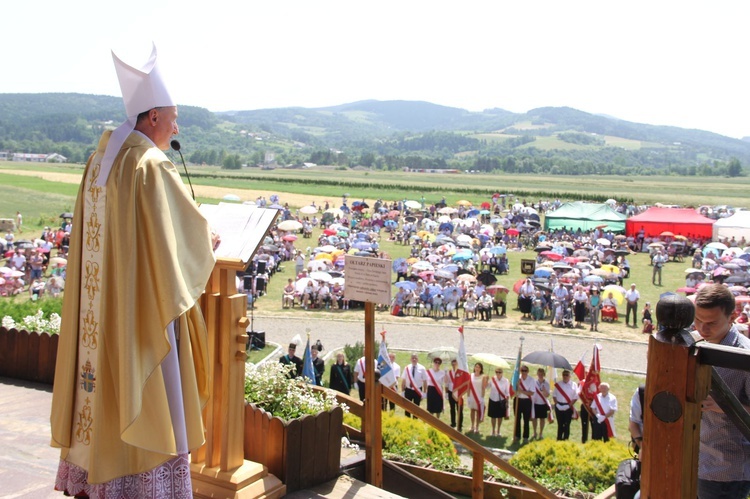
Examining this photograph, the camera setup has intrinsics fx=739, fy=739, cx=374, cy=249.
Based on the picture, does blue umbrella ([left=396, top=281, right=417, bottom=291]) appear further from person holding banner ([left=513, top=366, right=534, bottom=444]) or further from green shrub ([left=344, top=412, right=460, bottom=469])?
green shrub ([left=344, top=412, right=460, bottom=469])

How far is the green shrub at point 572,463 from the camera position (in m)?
7.02

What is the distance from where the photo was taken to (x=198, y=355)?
3227 millimetres

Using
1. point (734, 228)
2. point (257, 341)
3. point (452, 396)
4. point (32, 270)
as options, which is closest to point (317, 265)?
point (257, 341)

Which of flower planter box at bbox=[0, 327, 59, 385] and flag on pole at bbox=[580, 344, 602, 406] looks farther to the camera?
flag on pole at bbox=[580, 344, 602, 406]

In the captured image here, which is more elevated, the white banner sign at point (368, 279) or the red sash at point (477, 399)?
the white banner sign at point (368, 279)

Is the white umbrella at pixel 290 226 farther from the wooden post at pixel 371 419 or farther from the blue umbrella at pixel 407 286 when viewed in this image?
the wooden post at pixel 371 419

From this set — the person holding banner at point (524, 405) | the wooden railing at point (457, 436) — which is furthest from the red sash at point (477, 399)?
the wooden railing at point (457, 436)

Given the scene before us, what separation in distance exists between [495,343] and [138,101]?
49.2 feet

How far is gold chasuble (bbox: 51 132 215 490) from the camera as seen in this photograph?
2.92 meters

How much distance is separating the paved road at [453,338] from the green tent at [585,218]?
21467 millimetres

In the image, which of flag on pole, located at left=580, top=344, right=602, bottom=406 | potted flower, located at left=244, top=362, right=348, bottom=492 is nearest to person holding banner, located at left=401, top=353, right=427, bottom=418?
flag on pole, located at left=580, top=344, right=602, bottom=406

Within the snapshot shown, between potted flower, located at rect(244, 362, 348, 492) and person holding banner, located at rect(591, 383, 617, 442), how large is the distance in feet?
21.1

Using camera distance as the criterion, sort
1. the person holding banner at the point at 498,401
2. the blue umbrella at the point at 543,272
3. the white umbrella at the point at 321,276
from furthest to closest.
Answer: the blue umbrella at the point at 543,272
the white umbrella at the point at 321,276
the person holding banner at the point at 498,401

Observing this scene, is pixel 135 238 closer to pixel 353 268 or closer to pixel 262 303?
pixel 353 268
